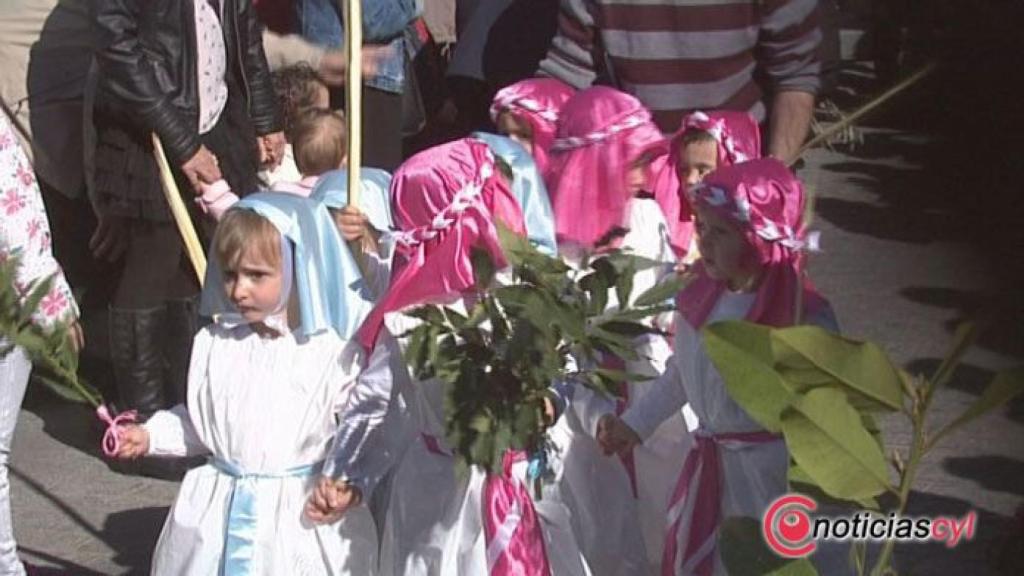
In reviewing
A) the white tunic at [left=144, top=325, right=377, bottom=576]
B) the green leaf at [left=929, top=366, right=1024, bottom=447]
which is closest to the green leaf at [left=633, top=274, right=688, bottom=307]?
the white tunic at [left=144, top=325, right=377, bottom=576]

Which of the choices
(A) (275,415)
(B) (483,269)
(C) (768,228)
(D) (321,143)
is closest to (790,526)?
(B) (483,269)

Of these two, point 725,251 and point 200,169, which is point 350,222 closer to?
point 725,251

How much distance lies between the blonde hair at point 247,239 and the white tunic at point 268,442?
0.21 metres

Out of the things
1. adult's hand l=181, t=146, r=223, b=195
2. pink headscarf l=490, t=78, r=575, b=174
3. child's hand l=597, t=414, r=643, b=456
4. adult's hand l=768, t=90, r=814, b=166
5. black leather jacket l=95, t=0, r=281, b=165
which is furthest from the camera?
adult's hand l=181, t=146, r=223, b=195

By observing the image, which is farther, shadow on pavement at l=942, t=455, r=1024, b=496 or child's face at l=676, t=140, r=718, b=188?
shadow on pavement at l=942, t=455, r=1024, b=496

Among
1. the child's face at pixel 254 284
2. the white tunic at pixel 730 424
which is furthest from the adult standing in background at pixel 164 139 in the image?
the white tunic at pixel 730 424

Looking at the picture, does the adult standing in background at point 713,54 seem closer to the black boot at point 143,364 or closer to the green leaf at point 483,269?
the green leaf at point 483,269

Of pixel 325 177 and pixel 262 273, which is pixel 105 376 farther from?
pixel 262 273

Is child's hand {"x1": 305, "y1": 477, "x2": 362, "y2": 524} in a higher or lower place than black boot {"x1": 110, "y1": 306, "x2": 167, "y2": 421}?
higher

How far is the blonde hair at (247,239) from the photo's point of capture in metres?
4.40

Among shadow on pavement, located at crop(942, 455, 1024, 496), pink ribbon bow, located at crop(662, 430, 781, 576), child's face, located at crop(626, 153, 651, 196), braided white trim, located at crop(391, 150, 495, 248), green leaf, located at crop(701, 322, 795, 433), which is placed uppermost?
green leaf, located at crop(701, 322, 795, 433)

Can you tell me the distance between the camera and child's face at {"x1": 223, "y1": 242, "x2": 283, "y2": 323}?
439 cm

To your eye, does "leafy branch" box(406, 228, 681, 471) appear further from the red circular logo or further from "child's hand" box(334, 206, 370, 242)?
"child's hand" box(334, 206, 370, 242)

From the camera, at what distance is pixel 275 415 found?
4438 mm
